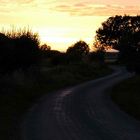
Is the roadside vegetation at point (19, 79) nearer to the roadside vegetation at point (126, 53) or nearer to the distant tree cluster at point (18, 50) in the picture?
the distant tree cluster at point (18, 50)

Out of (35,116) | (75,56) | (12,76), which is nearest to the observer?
(35,116)

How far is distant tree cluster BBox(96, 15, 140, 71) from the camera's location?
4894 cm

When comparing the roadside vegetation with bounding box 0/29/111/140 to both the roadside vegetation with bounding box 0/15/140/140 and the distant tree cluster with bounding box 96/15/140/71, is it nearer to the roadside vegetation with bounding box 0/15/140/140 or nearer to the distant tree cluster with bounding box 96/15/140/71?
the roadside vegetation with bounding box 0/15/140/140

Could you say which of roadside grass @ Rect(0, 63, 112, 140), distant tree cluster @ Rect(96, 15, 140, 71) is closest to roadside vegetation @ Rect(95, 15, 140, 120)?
distant tree cluster @ Rect(96, 15, 140, 71)

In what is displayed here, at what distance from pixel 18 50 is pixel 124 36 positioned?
15.7 m

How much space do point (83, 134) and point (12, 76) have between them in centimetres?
2605

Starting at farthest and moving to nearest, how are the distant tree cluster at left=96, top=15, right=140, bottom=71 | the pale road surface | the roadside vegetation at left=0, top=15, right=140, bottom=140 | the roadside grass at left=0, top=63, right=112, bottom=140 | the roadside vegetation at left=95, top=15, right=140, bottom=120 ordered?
the distant tree cluster at left=96, top=15, right=140, bottom=71, the roadside vegetation at left=95, top=15, right=140, bottom=120, the roadside vegetation at left=0, top=15, right=140, bottom=140, the roadside grass at left=0, top=63, right=112, bottom=140, the pale road surface

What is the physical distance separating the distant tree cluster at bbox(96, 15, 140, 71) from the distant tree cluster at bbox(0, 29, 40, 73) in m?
9.38

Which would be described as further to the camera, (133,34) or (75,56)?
(75,56)

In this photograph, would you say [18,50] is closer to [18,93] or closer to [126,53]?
[18,93]

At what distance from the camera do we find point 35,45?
143ft

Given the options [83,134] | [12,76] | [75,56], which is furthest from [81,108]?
[75,56]

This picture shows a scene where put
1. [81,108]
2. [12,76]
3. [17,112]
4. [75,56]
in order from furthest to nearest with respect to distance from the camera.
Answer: [75,56]
[12,76]
[81,108]
[17,112]

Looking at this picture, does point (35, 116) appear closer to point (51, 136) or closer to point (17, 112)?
point (17, 112)
